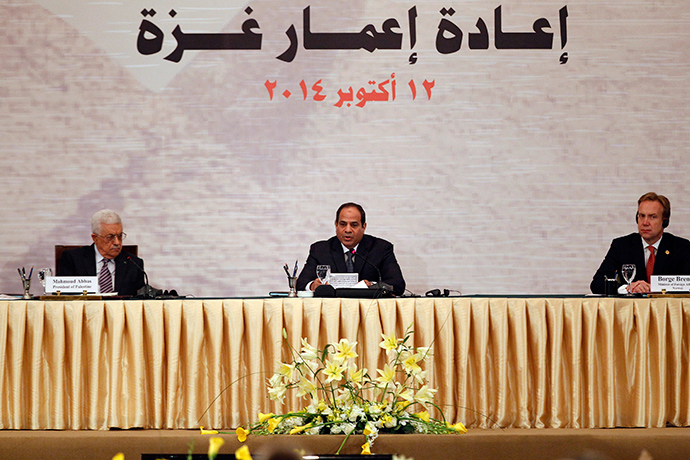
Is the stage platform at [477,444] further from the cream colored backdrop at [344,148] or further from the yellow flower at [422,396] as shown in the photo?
the cream colored backdrop at [344,148]

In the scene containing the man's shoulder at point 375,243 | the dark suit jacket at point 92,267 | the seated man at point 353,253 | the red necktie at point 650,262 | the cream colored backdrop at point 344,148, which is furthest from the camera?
the cream colored backdrop at point 344,148

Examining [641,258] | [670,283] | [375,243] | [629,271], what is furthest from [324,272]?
[641,258]

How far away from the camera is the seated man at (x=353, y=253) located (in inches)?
164

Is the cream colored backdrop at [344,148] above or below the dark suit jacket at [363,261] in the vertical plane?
above

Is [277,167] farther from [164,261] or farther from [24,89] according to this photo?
[24,89]

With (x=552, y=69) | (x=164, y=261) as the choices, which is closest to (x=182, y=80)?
(x=164, y=261)

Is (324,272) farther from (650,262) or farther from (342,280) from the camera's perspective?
(650,262)

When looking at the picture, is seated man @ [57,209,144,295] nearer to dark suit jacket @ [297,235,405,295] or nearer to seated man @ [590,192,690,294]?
dark suit jacket @ [297,235,405,295]

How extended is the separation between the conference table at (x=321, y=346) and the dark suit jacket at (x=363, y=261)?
3.80 feet

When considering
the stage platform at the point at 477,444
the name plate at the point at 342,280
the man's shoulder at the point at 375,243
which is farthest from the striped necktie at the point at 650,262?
the name plate at the point at 342,280

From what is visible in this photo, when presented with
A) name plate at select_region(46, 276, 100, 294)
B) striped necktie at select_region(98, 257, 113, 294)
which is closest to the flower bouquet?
name plate at select_region(46, 276, 100, 294)

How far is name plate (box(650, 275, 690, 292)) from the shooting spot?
3068mm

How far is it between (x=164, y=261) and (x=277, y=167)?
1.00 m

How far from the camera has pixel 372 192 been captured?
4953 millimetres
